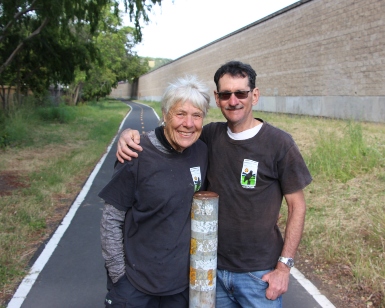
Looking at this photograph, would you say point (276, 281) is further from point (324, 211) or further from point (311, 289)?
point (324, 211)

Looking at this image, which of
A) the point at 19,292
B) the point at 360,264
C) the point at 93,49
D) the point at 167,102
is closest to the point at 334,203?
the point at 360,264

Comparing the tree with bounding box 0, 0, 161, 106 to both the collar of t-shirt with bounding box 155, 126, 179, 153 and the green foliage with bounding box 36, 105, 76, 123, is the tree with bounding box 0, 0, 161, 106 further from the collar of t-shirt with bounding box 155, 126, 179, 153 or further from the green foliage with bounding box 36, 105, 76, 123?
the collar of t-shirt with bounding box 155, 126, 179, 153

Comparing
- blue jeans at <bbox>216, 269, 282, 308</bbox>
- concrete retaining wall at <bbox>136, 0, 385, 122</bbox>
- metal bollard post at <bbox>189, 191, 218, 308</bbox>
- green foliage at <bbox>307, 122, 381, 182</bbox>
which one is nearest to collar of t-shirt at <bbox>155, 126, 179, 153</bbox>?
metal bollard post at <bbox>189, 191, 218, 308</bbox>

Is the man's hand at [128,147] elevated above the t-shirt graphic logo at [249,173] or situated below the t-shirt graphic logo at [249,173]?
above

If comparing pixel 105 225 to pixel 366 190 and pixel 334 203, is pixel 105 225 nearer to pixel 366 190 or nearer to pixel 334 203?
pixel 334 203

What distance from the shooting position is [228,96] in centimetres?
253

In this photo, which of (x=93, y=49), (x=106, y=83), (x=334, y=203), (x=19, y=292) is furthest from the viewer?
(x=106, y=83)

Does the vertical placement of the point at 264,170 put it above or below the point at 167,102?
below

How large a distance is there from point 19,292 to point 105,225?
264cm

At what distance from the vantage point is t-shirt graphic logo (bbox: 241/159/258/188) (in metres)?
2.47

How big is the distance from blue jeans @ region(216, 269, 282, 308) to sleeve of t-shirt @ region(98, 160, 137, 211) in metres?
0.72

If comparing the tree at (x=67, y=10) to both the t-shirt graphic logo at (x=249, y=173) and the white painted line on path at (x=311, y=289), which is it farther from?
the t-shirt graphic logo at (x=249, y=173)

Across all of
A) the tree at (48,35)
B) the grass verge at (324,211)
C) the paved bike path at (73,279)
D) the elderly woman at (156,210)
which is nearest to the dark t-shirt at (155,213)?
the elderly woman at (156,210)

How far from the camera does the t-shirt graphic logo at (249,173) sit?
2469 millimetres
